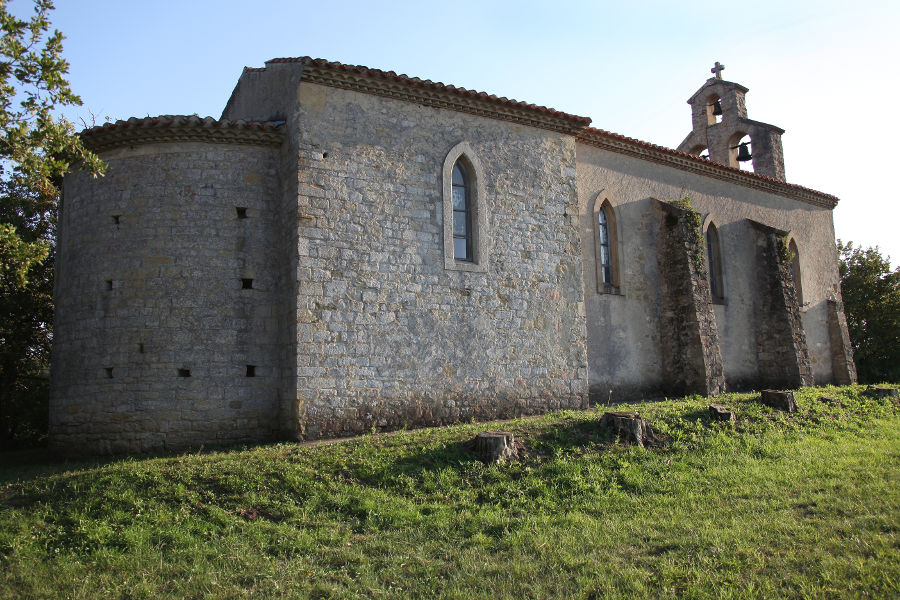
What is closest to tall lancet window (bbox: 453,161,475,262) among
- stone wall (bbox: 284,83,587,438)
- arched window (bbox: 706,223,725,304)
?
stone wall (bbox: 284,83,587,438)

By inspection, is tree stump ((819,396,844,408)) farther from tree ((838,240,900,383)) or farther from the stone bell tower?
tree ((838,240,900,383))

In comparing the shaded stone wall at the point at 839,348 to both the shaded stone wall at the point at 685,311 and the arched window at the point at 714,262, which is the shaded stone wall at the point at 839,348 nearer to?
the arched window at the point at 714,262

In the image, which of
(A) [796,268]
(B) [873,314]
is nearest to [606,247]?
(A) [796,268]

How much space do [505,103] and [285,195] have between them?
487 centimetres

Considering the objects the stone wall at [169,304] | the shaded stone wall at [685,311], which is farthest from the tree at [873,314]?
the stone wall at [169,304]

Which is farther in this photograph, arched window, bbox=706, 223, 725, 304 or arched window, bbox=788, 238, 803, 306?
arched window, bbox=788, 238, 803, 306

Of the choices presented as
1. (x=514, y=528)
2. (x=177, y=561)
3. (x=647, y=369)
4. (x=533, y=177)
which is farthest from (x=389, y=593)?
(x=647, y=369)

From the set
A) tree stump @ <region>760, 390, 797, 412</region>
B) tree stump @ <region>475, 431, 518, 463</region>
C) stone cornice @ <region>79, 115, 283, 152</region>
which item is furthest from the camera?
tree stump @ <region>760, 390, 797, 412</region>

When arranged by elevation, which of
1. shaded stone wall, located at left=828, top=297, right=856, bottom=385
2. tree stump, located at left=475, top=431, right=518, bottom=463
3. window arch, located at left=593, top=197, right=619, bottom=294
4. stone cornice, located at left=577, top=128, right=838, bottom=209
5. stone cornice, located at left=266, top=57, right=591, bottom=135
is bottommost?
tree stump, located at left=475, top=431, right=518, bottom=463

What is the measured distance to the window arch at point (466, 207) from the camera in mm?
12273

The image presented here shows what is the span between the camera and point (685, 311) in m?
15.4

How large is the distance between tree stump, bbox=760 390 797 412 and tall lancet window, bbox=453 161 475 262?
6229 millimetres

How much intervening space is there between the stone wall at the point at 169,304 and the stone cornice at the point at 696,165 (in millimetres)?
8234

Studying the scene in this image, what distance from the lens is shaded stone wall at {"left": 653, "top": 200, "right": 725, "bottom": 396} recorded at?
15016 mm
